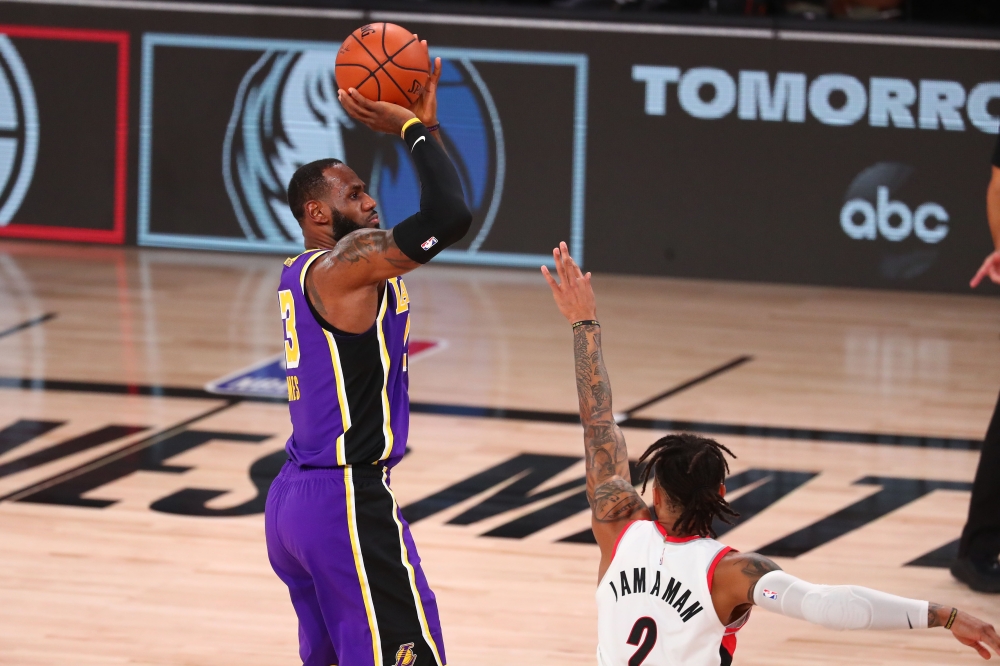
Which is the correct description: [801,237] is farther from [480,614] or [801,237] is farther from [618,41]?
[480,614]

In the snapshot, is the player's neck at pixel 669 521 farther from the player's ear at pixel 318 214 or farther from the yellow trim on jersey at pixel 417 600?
the player's ear at pixel 318 214

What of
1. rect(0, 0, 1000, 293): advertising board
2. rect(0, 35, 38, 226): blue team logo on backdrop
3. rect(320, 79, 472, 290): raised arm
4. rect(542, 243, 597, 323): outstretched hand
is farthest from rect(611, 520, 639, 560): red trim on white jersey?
rect(0, 35, 38, 226): blue team logo on backdrop

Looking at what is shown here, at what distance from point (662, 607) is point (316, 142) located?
29.6ft

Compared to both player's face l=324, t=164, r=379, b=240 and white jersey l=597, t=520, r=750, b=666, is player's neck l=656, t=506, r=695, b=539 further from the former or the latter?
player's face l=324, t=164, r=379, b=240

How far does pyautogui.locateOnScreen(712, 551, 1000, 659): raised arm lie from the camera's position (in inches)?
108

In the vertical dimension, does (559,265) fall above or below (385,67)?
below

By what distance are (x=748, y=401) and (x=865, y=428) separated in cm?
70

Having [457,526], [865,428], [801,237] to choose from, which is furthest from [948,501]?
[801,237]

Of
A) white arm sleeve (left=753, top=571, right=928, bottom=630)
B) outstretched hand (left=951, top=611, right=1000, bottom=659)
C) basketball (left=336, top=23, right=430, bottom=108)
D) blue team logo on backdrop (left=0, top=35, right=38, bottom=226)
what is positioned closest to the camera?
outstretched hand (left=951, top=611, right=1000, bottom=659)

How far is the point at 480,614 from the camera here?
5281mm

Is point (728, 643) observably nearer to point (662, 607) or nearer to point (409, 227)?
point (662, 607)

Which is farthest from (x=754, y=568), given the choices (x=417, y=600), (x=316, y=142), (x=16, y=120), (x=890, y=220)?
(x=16, y=120)

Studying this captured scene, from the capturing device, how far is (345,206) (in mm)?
3820

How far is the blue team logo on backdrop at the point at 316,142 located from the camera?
37.3 feet
